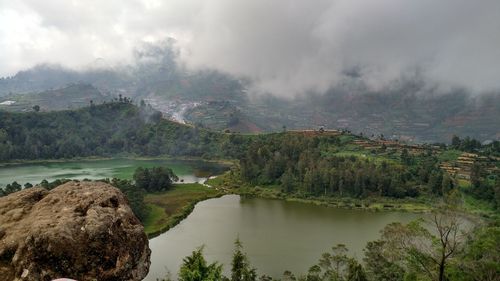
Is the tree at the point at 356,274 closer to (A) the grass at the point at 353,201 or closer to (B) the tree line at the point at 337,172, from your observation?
(A) the grass at the point at 353,201

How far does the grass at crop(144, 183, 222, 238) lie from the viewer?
71425 mm

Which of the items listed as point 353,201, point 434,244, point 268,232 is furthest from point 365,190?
point 434,244

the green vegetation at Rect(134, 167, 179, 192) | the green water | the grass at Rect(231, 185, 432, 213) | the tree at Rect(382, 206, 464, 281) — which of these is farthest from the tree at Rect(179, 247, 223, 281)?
the green water

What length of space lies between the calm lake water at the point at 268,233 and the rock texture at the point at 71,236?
123 feet

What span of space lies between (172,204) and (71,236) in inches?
3147

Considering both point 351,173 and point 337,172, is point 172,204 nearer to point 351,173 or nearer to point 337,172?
point 337,172

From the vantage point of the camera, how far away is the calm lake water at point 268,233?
172ft

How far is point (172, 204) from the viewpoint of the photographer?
3472 inches

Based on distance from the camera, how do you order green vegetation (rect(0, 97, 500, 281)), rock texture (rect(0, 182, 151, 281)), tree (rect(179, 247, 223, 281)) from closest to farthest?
rock texture (rect(0, 182, 151, 281)) < tree (rect(179, 247, 223, 281)) < green vegetation (rect(0, 97, 500, 281))

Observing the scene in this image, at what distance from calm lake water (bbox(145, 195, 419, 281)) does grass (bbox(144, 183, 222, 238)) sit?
1.70 meters

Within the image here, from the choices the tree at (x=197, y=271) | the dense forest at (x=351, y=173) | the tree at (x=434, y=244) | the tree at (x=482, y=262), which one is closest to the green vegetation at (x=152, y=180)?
the dense forest at (x=351, y=173)

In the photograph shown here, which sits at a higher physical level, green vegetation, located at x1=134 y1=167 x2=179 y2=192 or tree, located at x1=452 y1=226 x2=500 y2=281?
tree, located at x1=452 y1=226 x2=500 y2=281

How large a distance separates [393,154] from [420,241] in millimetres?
115316

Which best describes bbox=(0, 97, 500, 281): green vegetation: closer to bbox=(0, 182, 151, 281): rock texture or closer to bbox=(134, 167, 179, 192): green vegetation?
bbox=(134, 167, 179, 192): green vegetation
